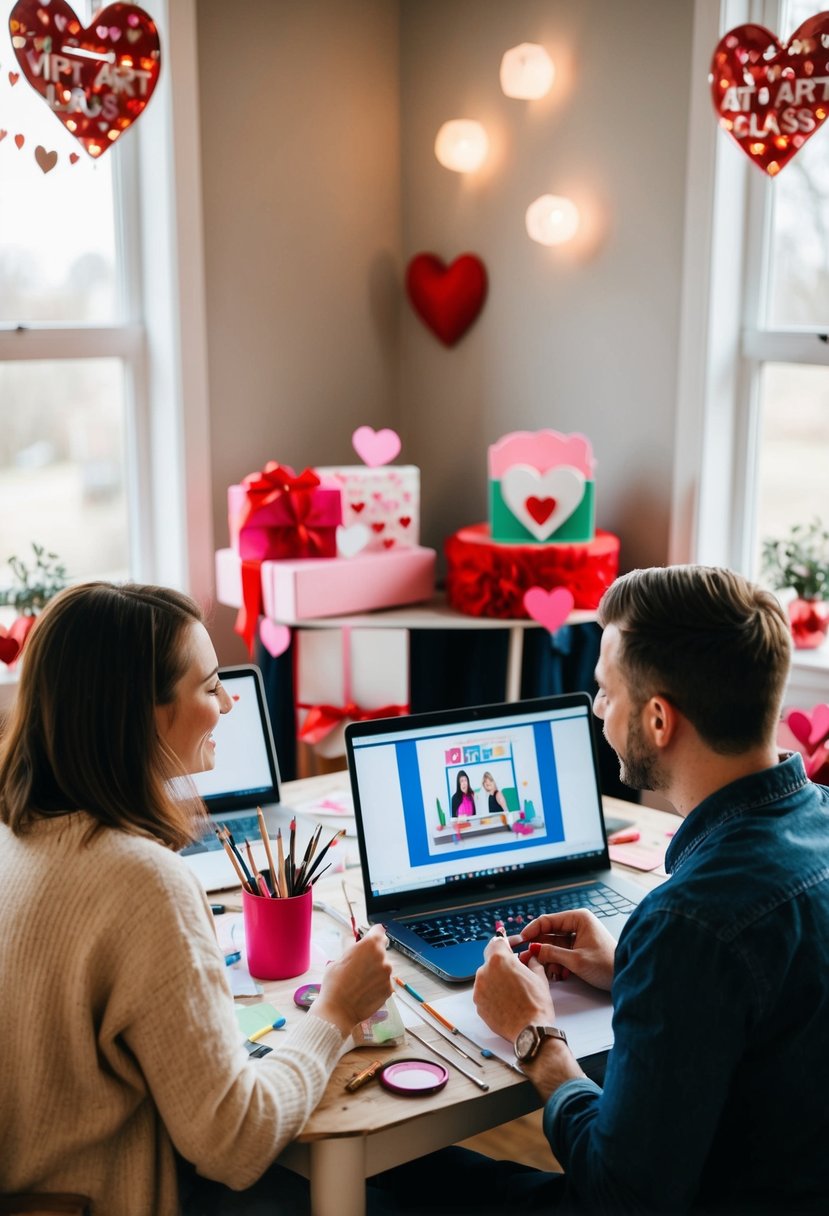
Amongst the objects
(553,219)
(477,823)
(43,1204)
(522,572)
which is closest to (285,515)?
(522,572)

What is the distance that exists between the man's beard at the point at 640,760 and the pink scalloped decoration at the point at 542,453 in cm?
143

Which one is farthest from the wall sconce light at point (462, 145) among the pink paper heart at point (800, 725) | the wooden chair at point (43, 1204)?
the wooden chair at point (43, 1204)

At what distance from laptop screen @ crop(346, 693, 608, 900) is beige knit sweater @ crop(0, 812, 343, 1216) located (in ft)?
1.59

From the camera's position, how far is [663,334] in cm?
288

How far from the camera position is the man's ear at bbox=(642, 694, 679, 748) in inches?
54.5

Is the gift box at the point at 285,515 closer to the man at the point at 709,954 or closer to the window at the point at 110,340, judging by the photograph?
the window at the point at 110,340

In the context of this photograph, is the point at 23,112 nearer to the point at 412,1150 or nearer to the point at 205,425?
the point at 205,425

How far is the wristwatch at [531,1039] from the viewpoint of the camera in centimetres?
144

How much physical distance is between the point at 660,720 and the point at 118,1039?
0.66m

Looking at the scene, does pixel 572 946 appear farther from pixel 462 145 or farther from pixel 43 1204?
pixel 462 145

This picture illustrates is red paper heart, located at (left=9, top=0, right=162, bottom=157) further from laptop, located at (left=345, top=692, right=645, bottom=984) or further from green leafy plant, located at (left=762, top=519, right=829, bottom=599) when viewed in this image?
green leafy plant, located at (left=762, top=519, right=829, bottom=599)

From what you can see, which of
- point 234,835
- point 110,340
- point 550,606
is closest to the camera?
point 234,835

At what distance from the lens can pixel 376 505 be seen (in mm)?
2902

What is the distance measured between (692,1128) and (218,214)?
239 cm
